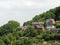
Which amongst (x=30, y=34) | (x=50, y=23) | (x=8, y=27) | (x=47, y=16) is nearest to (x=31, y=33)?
(x=30, y=34)

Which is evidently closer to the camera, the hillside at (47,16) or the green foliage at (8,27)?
the green foliage at (8,27)

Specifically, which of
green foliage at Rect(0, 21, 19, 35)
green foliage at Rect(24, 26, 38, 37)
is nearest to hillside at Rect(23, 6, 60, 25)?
green foliage at Rect(0, 21, 19, 35)

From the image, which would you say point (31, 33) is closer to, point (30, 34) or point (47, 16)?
point (30, 34)

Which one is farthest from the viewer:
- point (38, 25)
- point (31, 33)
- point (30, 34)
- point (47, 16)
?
point (47, 16)

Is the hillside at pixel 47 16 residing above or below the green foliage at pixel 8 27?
above

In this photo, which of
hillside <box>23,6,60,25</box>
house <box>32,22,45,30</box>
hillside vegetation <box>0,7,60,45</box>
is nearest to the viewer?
hillside vegetation <box>0,7,60,45</box>

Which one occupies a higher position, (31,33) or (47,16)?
(47,16)

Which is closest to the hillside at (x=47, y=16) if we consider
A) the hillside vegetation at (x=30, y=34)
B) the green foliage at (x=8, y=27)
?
the hillside vegetation at (x=30, y=34)

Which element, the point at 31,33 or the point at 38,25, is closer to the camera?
the point at 31,33

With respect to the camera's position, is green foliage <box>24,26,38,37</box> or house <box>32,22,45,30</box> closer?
green foliage <box>24,26,38,37</box>

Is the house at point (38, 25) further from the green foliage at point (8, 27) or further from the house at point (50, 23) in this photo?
the green foliage at point (8, 27)

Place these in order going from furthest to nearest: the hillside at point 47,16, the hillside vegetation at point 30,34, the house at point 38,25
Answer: the hillside at point 47,16, the house at point 38,25, the hillside vegetation at point 30,34

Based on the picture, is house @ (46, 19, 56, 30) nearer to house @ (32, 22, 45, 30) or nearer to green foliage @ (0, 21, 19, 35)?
house @ (32, 22, 45, 30)

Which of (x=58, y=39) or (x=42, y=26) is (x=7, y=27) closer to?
(x=42, y=26)
